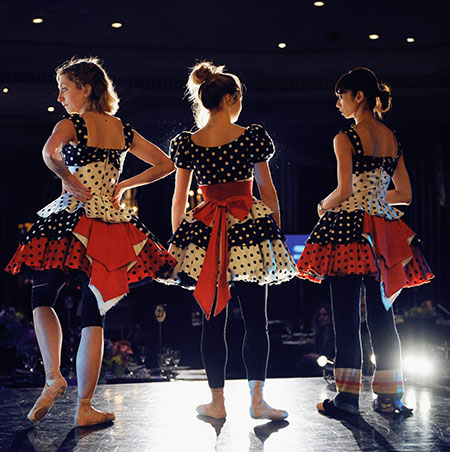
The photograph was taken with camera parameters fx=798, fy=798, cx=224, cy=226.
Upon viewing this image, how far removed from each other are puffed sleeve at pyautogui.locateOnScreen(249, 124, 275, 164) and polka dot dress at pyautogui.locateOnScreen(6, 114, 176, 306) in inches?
16.3

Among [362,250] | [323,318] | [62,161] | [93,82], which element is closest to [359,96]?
[362,250]

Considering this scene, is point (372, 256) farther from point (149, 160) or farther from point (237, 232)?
point (149, 160)

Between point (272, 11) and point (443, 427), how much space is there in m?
5.26

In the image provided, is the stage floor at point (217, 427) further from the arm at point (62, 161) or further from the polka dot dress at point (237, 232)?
the arm at point (62, 161)

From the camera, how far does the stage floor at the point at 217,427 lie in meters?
2.12

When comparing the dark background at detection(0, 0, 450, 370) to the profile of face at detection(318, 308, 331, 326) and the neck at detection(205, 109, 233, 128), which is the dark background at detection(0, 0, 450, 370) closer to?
the profile of face at detection(318, 308, 331, 326)

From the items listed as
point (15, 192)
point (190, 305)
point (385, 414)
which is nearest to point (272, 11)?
point (190, 305)

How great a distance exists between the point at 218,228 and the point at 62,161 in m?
0.53

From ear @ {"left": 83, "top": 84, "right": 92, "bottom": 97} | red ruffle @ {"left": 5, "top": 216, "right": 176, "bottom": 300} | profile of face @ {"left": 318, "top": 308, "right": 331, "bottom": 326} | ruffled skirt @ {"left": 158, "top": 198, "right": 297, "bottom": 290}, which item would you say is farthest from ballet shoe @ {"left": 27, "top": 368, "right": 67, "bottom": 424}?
profile of face @ {"left": 318, "top": 308, "right": 331, "bottom": 326}

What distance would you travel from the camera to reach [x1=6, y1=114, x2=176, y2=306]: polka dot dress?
2.42 meters

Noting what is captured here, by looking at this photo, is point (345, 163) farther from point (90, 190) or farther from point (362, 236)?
point (90, 190)

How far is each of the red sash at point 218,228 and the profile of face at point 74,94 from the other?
0.48 metres

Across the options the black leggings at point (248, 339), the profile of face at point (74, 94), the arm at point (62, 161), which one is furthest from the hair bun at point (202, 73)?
the black leggings at point (248, 339)

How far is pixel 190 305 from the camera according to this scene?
8.90m
